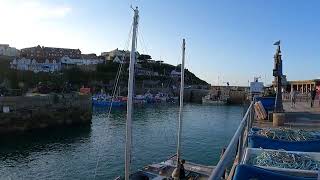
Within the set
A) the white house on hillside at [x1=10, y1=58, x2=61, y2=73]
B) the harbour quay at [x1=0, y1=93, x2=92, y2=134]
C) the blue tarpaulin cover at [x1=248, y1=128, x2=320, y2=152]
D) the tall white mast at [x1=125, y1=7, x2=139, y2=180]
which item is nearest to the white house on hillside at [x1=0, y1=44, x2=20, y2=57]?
the white house on hillside at [x1=10, y1=58, x2=61, y2=73]

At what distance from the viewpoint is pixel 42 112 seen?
173 ft

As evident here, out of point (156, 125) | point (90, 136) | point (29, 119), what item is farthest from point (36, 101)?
point (156, 125)

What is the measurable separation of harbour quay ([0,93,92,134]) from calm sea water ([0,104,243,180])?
298 centimetres

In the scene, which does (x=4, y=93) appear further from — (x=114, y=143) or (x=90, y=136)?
(x=114, y=143)

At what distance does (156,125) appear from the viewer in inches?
2201

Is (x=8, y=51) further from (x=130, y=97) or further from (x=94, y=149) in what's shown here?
(x=130, y=97)

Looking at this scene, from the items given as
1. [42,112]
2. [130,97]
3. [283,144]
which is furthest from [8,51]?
[283,144]

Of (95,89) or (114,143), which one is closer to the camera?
(114,143)

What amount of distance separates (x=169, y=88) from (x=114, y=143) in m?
99.1

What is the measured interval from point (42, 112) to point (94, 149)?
18.6m

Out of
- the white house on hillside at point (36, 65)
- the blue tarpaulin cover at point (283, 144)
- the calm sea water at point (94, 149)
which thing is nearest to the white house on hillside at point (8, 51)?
the white house on hillside at point (36, 65)

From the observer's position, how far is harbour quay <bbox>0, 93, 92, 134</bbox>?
47.3 m

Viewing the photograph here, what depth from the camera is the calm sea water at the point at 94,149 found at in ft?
93.4

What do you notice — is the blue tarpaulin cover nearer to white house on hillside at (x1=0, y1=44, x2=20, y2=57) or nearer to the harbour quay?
the harbour quay
